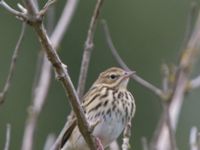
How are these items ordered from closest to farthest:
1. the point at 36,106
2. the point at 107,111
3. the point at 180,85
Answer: the point at 36,106 < the point at 180,85 < the point at 107,111

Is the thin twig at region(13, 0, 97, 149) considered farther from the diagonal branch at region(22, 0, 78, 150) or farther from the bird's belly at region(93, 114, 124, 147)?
the bird's belly at region(93, 114, 124, 147)

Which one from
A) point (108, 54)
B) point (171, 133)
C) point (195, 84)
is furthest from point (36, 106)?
point (108, 54)

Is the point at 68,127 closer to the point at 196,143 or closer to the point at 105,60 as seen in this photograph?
the point at 196,143

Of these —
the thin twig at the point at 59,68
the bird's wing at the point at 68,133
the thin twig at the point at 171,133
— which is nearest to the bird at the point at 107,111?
the bird's wing at the point at 68,133

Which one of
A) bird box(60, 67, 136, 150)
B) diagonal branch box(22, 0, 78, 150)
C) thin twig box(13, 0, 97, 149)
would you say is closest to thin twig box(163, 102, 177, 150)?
thin twig box(13, 0, 97, 149)

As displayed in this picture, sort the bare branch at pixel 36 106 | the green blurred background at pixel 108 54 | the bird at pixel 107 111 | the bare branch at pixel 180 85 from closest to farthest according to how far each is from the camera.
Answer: the bare branch at pixel 36 106
the bare branch at pixel 180 85
the bird at pixel 107 111
the green blurred background at pixel 108 54

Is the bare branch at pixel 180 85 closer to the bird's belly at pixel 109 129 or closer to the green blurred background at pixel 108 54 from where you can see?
the bird's belly at pixel 109 129

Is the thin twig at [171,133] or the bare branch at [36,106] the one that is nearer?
the thin twig at [171,133]

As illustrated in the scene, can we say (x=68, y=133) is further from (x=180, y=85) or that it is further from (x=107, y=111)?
(x=180, y=85)
